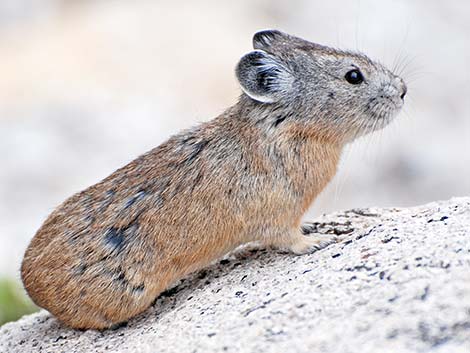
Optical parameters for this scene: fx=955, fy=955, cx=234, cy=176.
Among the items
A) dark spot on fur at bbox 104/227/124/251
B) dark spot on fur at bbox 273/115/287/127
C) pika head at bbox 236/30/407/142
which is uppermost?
pika head at bbox 236/30/407/142

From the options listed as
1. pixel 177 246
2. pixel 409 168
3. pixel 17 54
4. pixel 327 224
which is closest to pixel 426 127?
pixel 409 168

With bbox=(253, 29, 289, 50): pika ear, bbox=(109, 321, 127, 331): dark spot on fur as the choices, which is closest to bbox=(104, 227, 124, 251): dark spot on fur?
bbox=(109, 321, 127, 331): dark spot on fur

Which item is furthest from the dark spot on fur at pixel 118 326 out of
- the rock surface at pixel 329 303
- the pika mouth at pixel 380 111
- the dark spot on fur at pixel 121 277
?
the pika mouth at pixel 380 111

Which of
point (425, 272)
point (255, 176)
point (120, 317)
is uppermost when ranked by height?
point (255, 176)

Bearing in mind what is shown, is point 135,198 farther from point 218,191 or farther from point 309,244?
point 309,244

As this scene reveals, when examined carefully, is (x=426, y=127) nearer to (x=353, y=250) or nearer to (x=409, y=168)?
(x=409, y=168)

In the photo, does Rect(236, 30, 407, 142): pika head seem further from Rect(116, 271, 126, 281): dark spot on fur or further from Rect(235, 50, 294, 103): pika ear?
Rect(116, 271, 126, 281): dark spot on fur

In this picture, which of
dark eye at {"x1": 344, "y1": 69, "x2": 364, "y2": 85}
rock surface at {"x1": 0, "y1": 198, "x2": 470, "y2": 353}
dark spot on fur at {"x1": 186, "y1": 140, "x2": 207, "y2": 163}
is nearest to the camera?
rock surface at {"x1": 0, "y1": 198, "x2": 470, "y2": 353}
